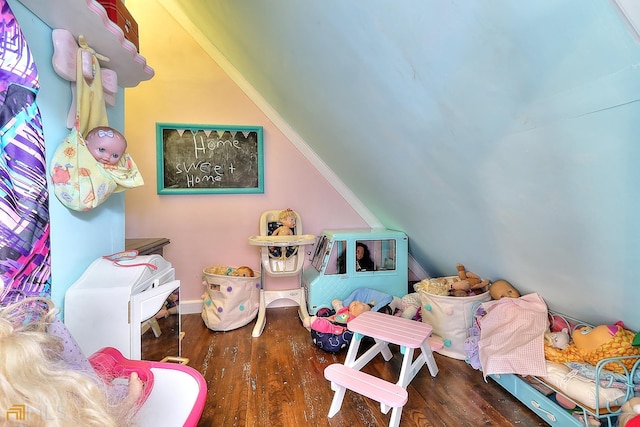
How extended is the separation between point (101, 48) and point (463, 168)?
63.8 inches

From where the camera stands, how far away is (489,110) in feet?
3.58

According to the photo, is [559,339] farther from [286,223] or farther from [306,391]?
[286,223]

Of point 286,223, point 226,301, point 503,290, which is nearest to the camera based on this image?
point 503,290

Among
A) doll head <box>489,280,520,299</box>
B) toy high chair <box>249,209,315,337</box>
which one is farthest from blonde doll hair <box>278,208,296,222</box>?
doll head <box>489,280,520,299</box>

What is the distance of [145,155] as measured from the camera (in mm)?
2777

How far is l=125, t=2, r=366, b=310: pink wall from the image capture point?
277 cm

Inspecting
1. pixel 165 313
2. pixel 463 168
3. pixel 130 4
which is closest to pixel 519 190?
pixel 463 168

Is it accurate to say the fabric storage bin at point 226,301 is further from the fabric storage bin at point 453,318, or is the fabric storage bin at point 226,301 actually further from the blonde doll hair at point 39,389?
the blonde doll hair at point 39,389

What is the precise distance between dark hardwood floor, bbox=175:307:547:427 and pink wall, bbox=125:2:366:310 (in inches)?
33.6

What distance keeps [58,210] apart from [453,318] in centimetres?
223

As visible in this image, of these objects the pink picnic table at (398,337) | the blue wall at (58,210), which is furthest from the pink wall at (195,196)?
the blue wall at (58,210)

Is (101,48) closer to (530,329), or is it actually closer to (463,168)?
(463,168)

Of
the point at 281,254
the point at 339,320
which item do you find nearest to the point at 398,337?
the point at 339,320

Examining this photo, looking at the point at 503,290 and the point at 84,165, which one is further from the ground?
the point at 84,165
